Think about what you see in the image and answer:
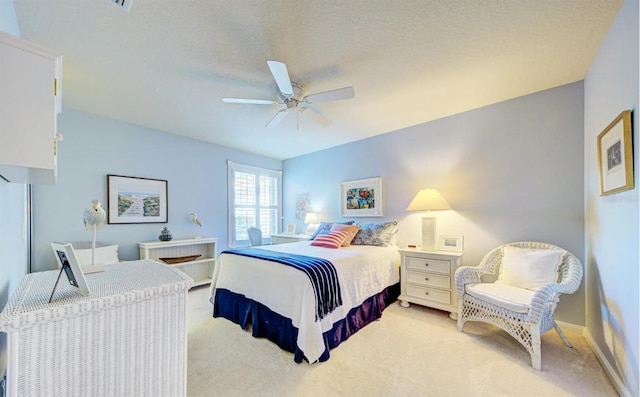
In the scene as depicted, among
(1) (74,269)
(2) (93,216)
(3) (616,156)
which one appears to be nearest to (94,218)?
(2) (93,216)

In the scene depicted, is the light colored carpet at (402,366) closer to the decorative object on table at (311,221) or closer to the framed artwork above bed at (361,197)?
the framed artwork above bed at (361,197)

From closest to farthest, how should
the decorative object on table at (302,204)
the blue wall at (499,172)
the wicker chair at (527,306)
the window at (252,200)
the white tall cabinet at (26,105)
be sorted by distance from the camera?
the white tall cabinet at (26,105) < the wicker chair at (527,306) < the blue wall at (499,172) < the window at (252,200) < the decorative object on table at (302,204)

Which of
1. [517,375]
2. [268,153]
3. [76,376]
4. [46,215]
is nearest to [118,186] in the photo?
[46,215]

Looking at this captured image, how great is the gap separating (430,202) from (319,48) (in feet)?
7.14

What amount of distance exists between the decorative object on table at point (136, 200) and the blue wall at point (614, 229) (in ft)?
16.1

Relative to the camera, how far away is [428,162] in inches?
136

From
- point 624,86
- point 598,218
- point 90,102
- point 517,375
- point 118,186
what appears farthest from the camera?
point 118,186

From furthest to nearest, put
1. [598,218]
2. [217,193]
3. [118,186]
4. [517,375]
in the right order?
[217,193] < [118,186] < [598,218] < [517,375]

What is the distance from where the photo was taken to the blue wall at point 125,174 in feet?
9.64

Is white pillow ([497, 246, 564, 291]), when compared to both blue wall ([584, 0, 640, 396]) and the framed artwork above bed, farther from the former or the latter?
the framed artwork above bed

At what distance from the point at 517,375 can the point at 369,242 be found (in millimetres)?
1984

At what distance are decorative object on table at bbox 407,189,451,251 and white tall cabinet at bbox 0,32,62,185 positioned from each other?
3.15m

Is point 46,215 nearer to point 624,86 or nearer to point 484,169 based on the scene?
point 484,169

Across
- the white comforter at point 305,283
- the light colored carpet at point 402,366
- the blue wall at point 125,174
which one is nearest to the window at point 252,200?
the blue wall at point 125,174
